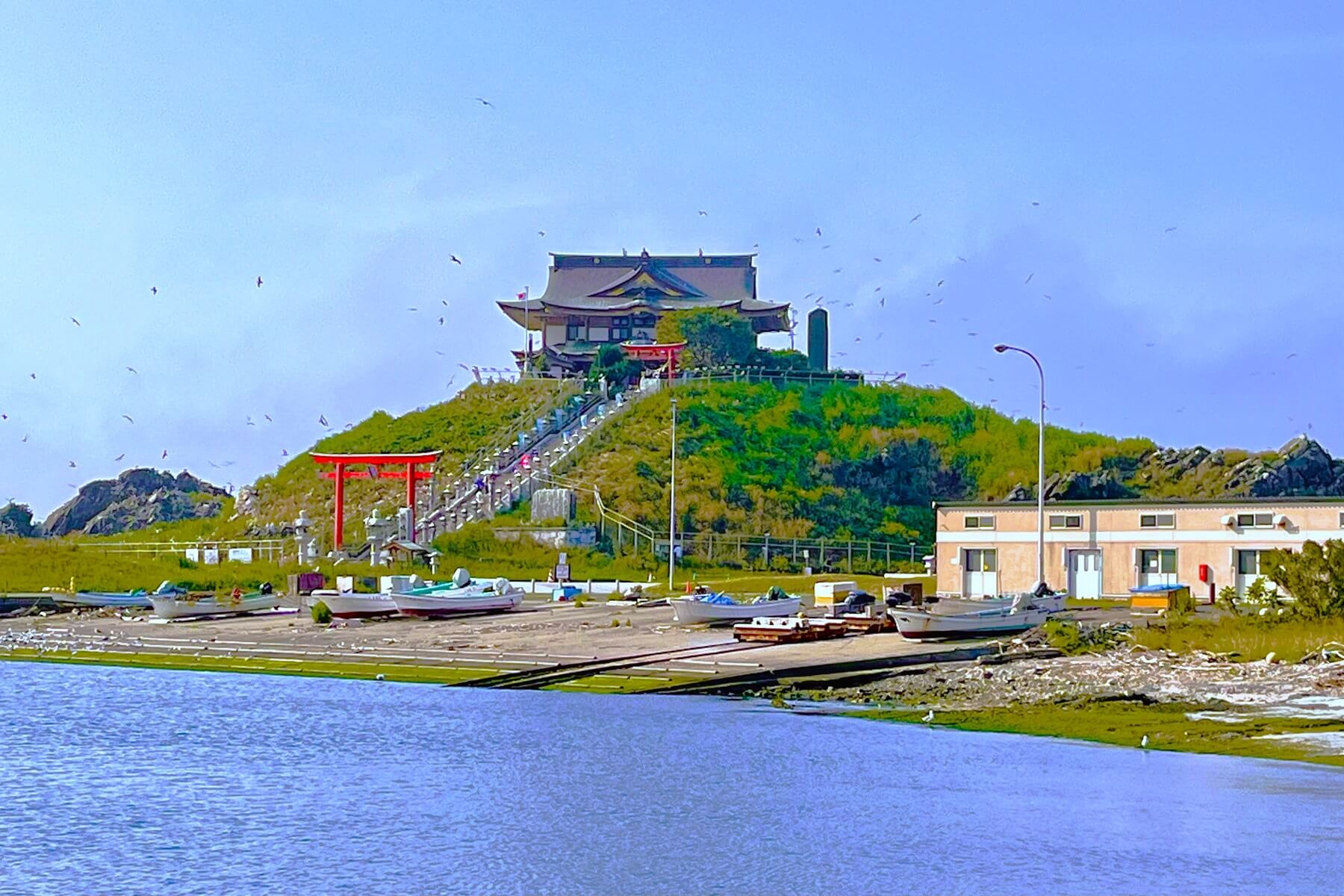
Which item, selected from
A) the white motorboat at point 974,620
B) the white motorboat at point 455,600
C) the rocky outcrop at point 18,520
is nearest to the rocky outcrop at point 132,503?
the rocky outcrop at point 18,520

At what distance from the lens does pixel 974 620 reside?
48.2 meters

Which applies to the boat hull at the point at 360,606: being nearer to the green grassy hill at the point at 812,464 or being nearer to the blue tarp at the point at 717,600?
the blue tarp at the point at 717,600

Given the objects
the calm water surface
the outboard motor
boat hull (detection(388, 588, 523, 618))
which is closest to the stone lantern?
boat hull (detection(388, 588, 523, 618))

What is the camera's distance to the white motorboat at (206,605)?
217ft

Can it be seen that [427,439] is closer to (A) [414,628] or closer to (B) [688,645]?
(A) [414,628]

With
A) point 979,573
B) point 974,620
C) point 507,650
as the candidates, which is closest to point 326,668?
point 507,650

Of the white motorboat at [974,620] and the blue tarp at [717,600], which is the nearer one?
the white motorboat at [974,620]

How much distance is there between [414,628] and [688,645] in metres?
13.8

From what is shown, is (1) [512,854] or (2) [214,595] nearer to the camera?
(1) [512,854]

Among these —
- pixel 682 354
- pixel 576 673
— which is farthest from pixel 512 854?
pixel 682 354

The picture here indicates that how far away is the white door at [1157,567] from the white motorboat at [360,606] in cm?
2768

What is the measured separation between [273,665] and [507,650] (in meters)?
6.84

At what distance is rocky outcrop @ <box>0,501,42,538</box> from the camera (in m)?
132

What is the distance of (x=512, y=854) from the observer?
2553cm
